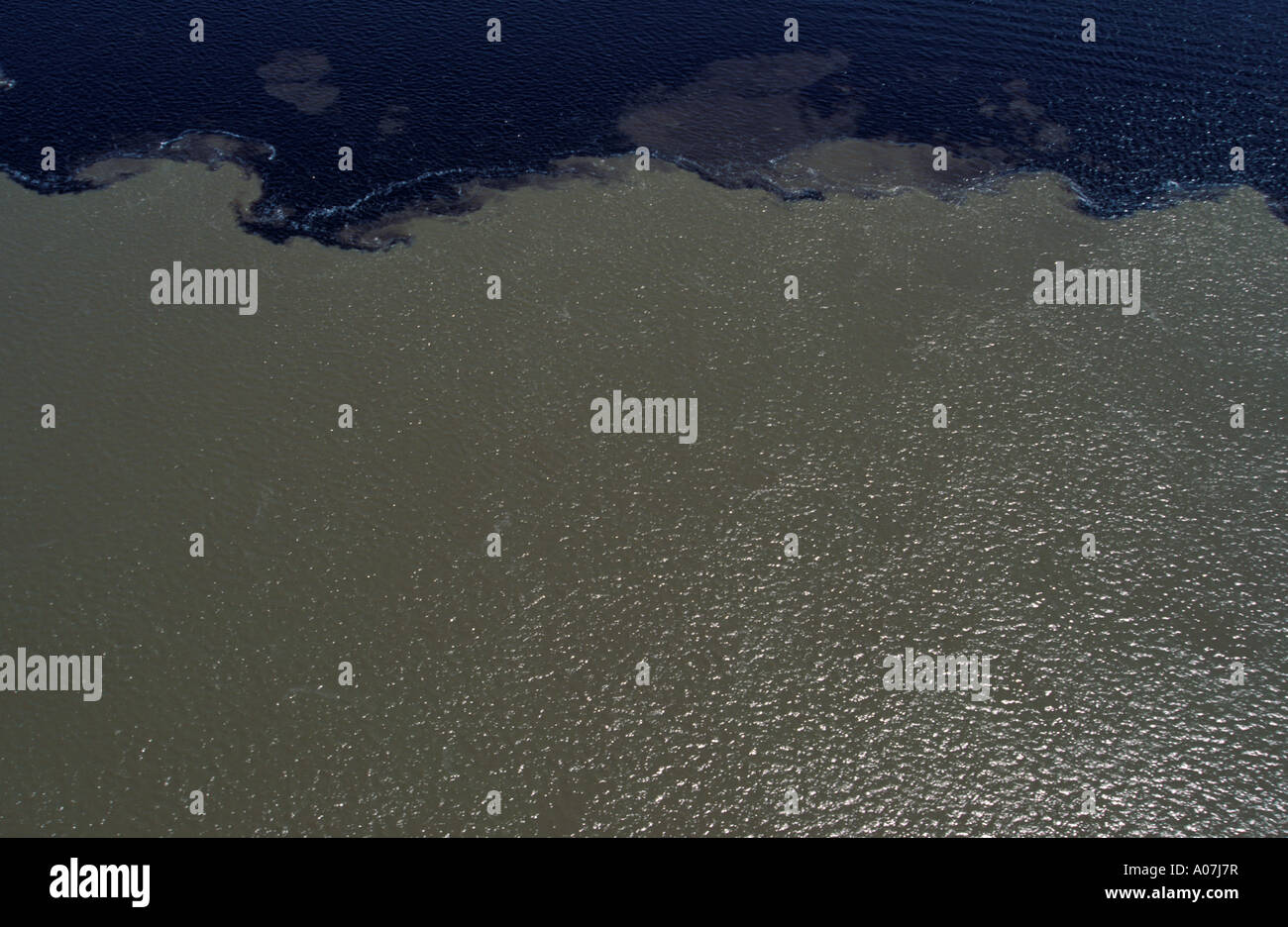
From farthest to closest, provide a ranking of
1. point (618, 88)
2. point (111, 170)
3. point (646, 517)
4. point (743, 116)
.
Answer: point (618, 88) → point (743, 116) → point (111, 170) → point (646, 517)

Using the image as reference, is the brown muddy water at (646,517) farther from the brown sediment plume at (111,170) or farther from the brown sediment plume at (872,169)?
the brown sediment plume at (872,169)

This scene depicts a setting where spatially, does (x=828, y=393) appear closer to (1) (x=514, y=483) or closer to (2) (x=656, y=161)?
(1) (x=514, y=483)

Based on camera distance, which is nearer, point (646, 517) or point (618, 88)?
point (646, 517)

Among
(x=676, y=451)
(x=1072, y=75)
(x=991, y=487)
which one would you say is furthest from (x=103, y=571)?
(x=1072, y=75)

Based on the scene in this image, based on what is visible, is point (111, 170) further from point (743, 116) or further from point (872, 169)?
point (872, 169)

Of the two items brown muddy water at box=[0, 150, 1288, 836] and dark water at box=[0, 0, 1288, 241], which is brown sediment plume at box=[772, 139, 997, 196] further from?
brown muddy water at box=[0, 150, 1288, 836]

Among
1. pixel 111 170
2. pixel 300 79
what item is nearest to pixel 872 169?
pixel 300 79
